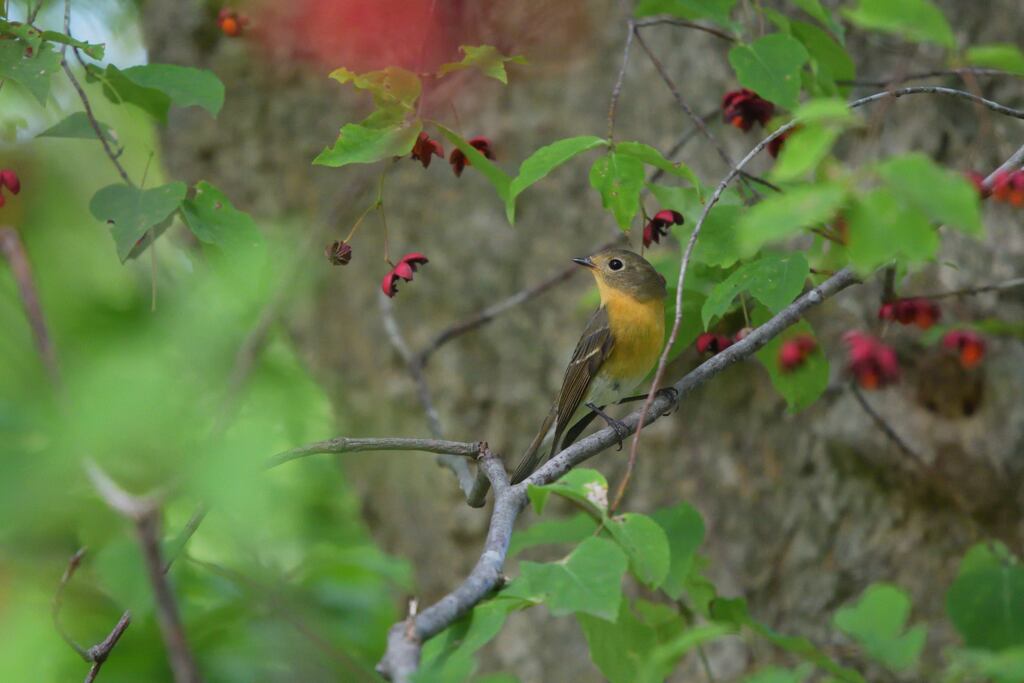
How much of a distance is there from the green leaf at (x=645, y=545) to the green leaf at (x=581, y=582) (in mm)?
64

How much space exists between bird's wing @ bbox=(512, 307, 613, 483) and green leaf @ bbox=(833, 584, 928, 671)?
1.95 metres

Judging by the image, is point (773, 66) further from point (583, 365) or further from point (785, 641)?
point (583, 365)

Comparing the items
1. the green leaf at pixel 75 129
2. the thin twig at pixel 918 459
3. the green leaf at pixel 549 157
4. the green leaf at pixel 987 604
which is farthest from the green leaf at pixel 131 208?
the green leaf at pixel 987 604

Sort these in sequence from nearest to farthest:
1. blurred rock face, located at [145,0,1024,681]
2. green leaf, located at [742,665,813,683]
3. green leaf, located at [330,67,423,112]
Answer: green leaf, located at [742,665,813,683] < green leaf, located at [330,67,423,112] < blurred rock face, located at [145,0,1024,681]

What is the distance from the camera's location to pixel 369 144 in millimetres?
2652

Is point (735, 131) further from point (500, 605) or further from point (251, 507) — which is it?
point (251, 507)

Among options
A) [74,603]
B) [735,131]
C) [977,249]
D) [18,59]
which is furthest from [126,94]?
[977,249]

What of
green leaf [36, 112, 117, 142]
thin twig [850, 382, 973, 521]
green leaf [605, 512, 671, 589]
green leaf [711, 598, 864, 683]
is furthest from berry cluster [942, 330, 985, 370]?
green leaf [36, 112, 117, 142]

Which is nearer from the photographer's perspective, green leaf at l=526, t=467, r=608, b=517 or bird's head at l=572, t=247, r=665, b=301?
green leaf at l=526, t=467, r=608, b=517

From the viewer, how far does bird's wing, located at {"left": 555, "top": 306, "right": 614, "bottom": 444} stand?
4.25 m

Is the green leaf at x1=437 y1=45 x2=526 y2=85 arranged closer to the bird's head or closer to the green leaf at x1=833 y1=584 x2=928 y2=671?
the green leaf at x1=833 y1=584 x2=928 y2=671

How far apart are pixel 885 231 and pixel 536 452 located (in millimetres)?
2758

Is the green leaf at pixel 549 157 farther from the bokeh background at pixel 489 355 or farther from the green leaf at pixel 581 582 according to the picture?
the green leaf at pixel 581 582

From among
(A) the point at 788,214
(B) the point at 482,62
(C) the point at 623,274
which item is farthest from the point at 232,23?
(A) the point at 788,214
